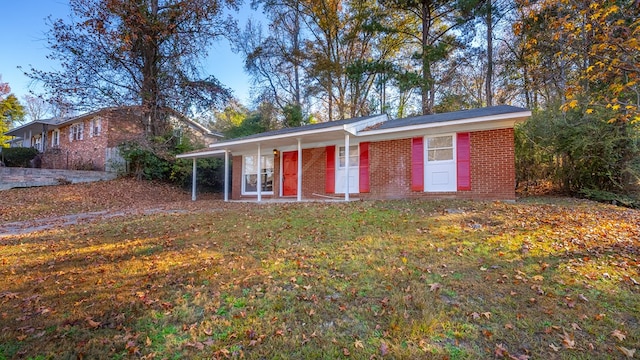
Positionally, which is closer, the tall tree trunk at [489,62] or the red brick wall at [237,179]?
the red brick wall at [237,179]

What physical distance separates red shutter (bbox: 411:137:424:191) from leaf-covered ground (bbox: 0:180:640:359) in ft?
12.5

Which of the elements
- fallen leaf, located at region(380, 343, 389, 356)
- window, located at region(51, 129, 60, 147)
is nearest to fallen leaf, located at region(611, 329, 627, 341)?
fallen leaf, located at region(380, 343, 389, 356)

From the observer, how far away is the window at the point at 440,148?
10477 mm

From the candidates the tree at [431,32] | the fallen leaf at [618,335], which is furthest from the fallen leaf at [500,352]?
the tree at [431,32]

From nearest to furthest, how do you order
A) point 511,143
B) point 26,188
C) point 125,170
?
point 511,143, point 26,188, point 125,170

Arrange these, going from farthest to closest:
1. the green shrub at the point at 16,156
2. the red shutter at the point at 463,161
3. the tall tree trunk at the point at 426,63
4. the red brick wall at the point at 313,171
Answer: the green shrub at the point at 16,156 → the tall tree trunk at the point at 426,63 → the red brick wall at the point at 313,171 → the red shutter at the point at 463,161

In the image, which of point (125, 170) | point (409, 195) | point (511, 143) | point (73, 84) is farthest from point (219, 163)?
point (511, 143)

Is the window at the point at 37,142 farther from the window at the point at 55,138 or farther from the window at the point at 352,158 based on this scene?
the window at the point at 352,158

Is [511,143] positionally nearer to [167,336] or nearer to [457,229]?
[457,229]

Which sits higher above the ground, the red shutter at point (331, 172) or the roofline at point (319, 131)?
the roofline at point (319, 131)

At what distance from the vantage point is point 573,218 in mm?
7102

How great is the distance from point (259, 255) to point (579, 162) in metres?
13.1

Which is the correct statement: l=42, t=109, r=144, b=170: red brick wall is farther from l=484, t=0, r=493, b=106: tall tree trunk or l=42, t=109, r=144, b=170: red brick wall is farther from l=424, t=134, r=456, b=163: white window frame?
l=484, t=0, r=493, b=106: tall tree trunk

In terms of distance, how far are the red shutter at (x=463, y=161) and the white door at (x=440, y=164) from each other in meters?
0.15
